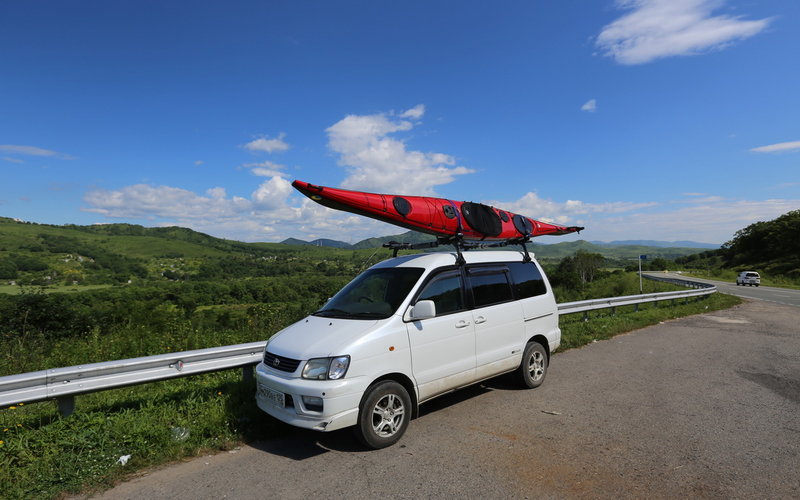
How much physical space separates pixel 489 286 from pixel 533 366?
151cm

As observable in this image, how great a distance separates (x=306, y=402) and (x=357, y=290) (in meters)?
1.71

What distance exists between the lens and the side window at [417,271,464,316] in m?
4.82

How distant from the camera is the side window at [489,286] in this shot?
17.5 feet

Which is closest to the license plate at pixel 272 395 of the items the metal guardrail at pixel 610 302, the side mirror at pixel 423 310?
the side mirror at pixel 423 310

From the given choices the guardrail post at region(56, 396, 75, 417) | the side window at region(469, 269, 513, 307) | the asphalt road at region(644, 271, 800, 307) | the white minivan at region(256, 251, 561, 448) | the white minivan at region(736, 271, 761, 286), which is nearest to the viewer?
the white minivan at region(256, 251, 561, 448)

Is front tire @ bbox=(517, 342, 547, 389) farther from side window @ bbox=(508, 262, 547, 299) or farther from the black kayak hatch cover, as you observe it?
the black kayak hatch cover

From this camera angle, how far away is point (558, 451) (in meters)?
3.95

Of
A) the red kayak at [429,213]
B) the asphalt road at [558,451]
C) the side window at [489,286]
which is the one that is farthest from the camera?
the side window at [489,286]

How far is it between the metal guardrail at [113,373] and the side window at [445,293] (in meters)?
2.50

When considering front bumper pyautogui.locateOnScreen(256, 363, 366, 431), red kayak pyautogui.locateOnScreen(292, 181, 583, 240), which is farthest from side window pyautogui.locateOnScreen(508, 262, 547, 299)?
front bumper pyautogui.locateOnScreen(256, 363, 366, 431)

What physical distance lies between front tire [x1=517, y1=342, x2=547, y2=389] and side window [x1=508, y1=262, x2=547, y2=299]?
0.76 m

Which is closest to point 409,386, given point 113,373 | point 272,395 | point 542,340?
point 272,395

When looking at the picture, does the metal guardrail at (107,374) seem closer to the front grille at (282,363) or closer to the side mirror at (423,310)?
Answer: the front grille at (282,363)

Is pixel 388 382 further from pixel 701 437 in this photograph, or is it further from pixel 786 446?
pixel 786 446
